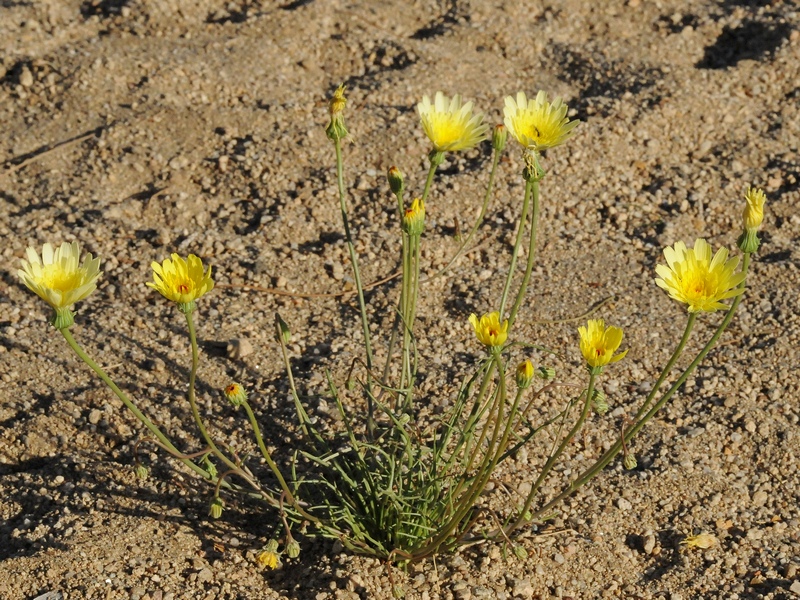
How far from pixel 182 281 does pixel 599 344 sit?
0.83m

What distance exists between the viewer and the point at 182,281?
1.93 m

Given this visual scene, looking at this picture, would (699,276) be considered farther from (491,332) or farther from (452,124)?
(452,124)

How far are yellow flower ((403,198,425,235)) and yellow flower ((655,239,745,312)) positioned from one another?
486 millimetres

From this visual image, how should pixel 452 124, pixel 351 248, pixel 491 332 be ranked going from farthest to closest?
pixel 452 124
pixel 351 248
pixel 491 332

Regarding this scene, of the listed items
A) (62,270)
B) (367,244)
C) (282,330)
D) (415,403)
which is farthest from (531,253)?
(367,244)

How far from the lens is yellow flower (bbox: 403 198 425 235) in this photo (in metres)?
1.96

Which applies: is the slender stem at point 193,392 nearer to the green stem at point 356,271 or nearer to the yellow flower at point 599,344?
the green stem at point 356,271

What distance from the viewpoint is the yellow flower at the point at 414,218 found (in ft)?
6.44

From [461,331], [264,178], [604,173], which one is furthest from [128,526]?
[604,173]

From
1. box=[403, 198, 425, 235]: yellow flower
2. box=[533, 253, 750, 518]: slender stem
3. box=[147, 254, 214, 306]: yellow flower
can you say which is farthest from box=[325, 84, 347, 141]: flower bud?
box=[533, 253, 750, 518]: slender stem

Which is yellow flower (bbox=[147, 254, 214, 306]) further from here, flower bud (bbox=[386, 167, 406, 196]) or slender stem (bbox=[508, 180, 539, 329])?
slender stem (bbox=[508, 180, 539, 329])

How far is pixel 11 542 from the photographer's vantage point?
2391 mm

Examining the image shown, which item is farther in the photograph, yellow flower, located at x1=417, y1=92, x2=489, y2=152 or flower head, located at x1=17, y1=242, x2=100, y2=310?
yellow flower, located at x1=417, y1=92, x2=489, y2=152

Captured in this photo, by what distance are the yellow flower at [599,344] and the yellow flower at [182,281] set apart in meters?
0.73
